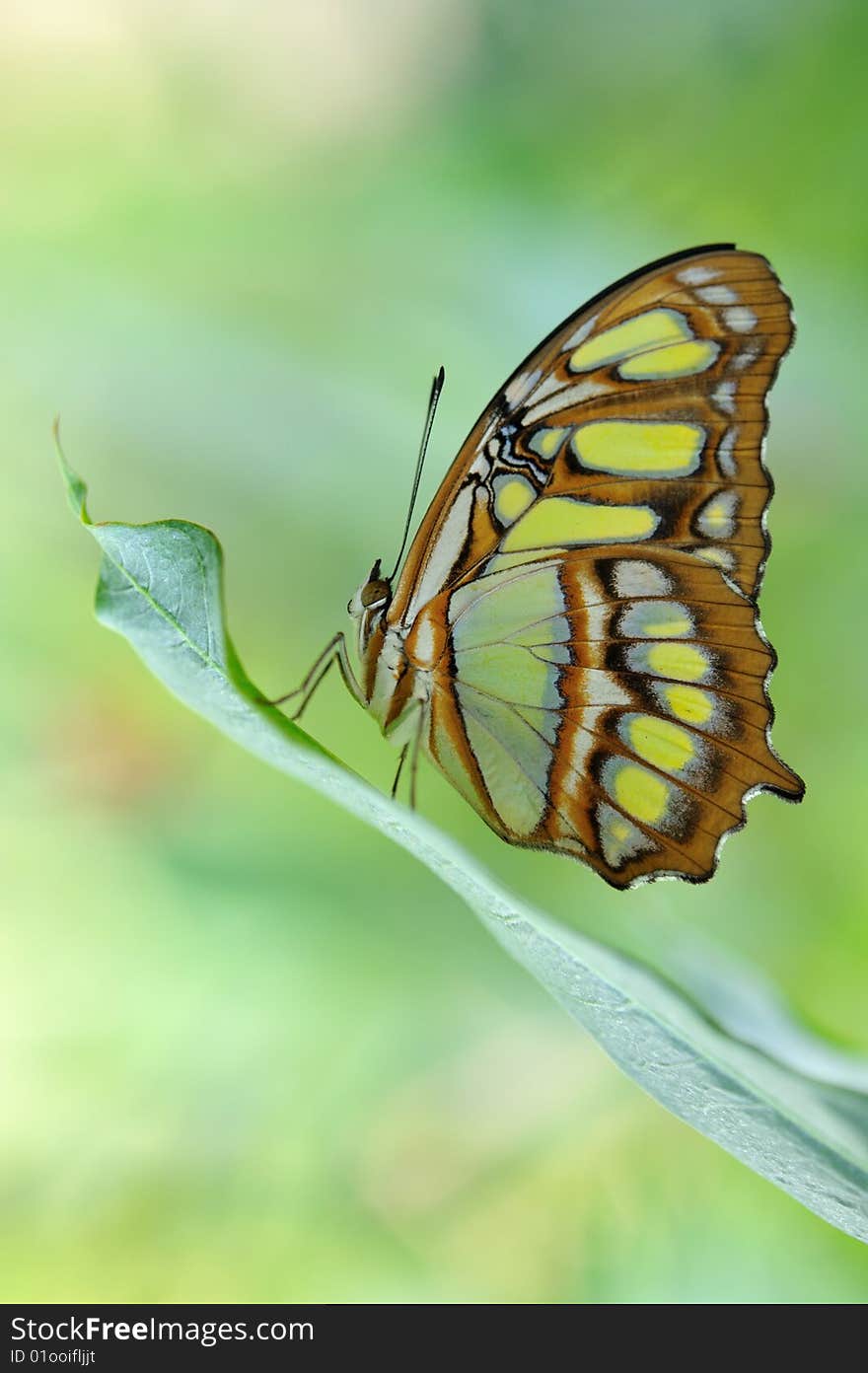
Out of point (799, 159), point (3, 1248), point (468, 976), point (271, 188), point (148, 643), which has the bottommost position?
point (3, 1248)

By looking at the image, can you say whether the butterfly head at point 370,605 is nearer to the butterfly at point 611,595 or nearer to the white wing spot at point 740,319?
the butterfly at point 611,595

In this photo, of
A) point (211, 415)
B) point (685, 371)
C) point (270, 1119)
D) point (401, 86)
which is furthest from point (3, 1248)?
point (401, 86)

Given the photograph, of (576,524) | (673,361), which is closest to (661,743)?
(576,524)

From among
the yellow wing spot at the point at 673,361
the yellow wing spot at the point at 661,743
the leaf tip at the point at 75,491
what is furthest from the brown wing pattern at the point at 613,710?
the leaf tip at the point at 75,491

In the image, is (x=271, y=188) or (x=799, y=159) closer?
(x=799, y=159)

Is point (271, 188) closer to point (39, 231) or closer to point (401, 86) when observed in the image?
point (401, 86)

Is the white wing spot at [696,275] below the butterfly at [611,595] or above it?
above

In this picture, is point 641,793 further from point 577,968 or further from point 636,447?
point 577,968

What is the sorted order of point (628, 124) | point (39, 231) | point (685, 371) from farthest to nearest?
1. point (628, 124)
2. point (39, 231)
3. point (685, 371)
